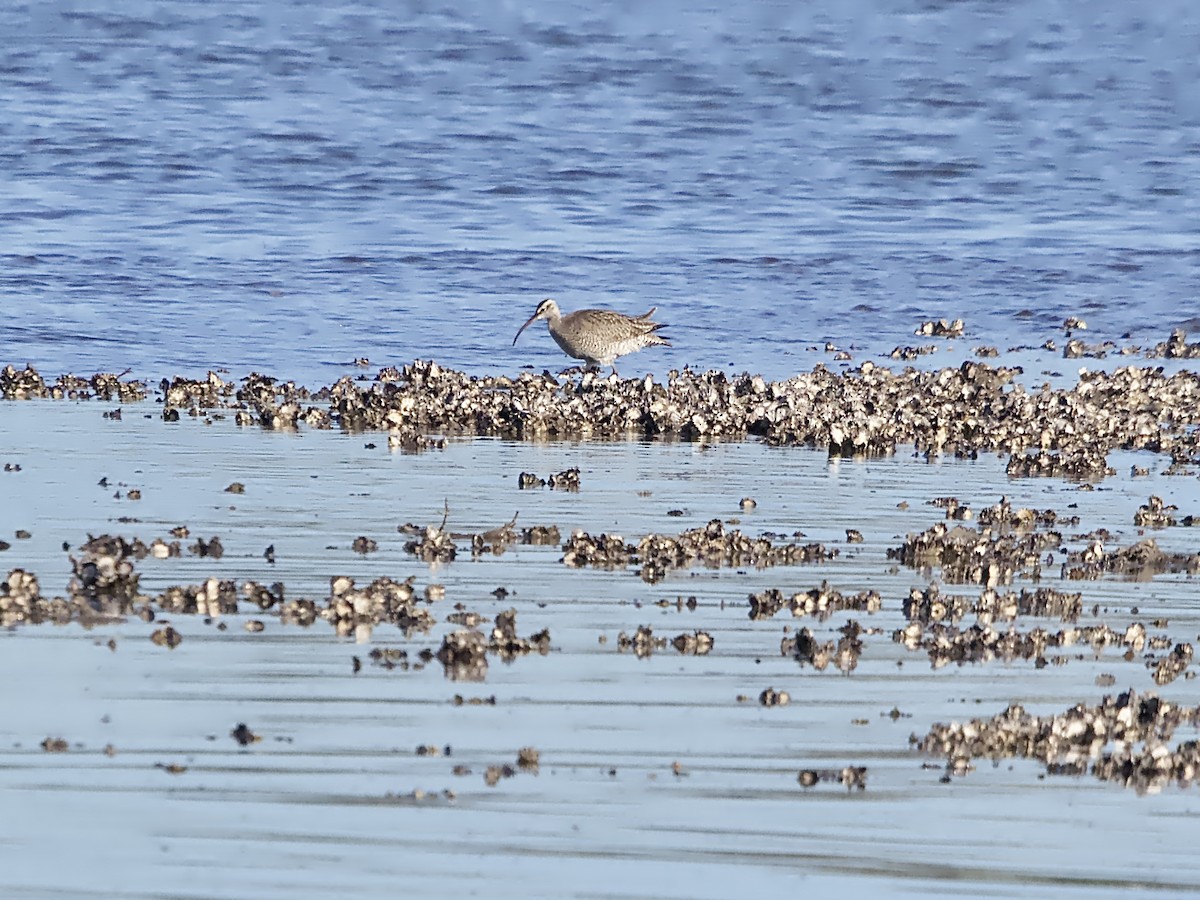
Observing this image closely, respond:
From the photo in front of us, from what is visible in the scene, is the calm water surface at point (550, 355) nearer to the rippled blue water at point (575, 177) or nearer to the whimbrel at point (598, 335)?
the rippled blue water at point (575, 177)

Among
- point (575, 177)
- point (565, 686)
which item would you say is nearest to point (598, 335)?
point (565, 686)

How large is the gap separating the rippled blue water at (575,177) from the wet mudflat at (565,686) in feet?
24.2

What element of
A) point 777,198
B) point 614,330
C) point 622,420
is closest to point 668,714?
point 622,420

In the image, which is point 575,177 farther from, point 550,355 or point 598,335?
point 598,335

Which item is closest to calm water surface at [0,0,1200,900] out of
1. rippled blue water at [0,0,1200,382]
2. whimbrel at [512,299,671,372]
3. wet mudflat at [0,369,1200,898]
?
wet mudflat at [0,369,1200,898]

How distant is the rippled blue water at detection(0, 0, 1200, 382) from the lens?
23609 mm

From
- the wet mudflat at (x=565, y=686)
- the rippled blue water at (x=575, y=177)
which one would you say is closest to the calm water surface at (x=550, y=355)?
the wet mudflat at (x=565, y=686)

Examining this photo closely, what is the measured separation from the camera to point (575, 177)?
34531mm

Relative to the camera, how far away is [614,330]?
66.8 ft

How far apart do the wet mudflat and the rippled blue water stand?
739cm

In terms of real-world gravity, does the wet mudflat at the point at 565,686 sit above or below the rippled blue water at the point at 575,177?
below

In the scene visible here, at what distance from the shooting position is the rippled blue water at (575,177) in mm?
23609

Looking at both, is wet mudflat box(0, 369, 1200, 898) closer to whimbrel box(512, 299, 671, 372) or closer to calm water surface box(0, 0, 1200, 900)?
calm water surface box(0, 0, 1200, 900)

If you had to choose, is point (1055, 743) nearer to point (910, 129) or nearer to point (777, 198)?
point (777, 198)
